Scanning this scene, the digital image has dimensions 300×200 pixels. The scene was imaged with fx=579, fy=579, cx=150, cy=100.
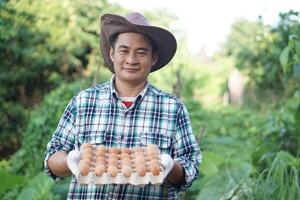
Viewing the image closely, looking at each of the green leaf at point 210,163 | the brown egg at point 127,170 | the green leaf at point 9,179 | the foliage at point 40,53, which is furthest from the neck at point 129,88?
the foliage at point 40,53

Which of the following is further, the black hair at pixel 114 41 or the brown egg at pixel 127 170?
the black hair at pixel 114 41

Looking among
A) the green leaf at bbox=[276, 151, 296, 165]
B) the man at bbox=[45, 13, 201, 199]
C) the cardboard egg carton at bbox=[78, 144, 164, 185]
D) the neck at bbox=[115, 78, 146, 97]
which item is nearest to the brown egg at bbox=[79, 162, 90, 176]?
the cardboard egg carton at bbox=[78, 144, 164, 185]

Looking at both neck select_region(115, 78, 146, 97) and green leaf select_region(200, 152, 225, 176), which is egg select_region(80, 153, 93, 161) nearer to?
neck select_region(115, 78, 146, 97)

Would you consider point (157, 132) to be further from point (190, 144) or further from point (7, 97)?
point (7, 97)

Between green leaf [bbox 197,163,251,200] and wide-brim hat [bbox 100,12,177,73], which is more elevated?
wide-brim hat [bbox 100,12,177,73]

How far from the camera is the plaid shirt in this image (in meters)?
1.75

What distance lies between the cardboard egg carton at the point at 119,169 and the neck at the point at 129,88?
296 millimetres

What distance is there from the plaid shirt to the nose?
0.36 feet

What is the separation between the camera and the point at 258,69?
9234mm

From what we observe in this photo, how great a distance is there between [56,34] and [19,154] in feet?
8.72

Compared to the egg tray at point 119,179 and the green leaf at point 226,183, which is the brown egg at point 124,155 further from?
the green leaf at point 226,183

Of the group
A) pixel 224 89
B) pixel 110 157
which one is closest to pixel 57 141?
pixel 110 157

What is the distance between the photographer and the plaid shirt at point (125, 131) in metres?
1.75

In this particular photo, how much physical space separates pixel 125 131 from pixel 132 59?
221mm
